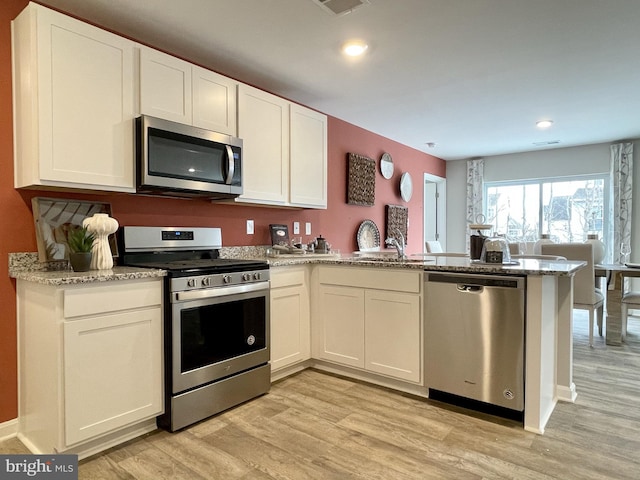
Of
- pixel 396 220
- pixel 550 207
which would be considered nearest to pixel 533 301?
pixel 396 220

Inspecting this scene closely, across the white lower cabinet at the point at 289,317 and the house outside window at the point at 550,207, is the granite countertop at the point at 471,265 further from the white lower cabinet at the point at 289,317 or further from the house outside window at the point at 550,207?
the house outside window at the point at 550,207

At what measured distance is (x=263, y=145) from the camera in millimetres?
3082

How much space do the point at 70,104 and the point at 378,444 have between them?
2.37m

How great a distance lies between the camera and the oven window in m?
2.22

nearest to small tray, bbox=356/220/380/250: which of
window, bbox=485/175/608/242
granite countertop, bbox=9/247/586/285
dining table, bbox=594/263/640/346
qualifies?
granite countertop, bbox=9/247/586/285

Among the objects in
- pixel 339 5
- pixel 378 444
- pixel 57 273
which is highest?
pixel 339 5

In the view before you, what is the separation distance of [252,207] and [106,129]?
142 centimetres

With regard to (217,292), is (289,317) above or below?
below

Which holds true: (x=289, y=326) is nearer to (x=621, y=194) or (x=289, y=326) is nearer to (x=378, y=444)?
(x=378, y=444)

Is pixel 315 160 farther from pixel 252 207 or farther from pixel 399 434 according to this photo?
pixel 399 434

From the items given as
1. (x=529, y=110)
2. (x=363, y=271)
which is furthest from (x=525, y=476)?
(x=529, y=110)

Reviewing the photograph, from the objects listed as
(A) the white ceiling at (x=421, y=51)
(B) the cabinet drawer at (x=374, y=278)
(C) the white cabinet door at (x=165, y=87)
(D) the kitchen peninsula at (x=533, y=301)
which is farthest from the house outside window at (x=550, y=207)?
(C) the white cabinet door at (x=165, y=87)

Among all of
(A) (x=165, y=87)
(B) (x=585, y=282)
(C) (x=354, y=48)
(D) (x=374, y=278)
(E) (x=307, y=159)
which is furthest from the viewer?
(B) (x=585, y=282)

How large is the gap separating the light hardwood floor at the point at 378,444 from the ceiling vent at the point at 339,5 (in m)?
2.35
